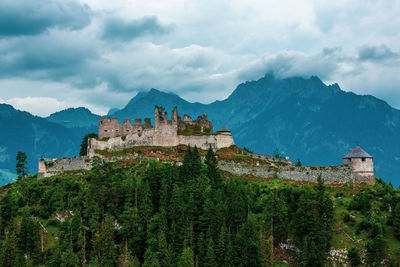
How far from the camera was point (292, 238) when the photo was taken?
6881 centimetres

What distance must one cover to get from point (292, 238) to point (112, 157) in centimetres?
4054

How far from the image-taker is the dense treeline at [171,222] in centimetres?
6288

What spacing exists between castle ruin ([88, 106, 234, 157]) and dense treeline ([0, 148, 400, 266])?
1907 centimetres

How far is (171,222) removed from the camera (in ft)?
221

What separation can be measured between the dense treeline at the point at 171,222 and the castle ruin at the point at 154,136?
1907 cm

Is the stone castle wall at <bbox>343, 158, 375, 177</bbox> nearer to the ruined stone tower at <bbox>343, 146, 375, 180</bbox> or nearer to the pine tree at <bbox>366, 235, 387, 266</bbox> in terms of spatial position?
the ruined stone tower at <bbox>343, 146, 375, 180</bbox>

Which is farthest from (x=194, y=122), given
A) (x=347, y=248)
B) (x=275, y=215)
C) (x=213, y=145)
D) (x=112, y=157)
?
(x=347, y=248)

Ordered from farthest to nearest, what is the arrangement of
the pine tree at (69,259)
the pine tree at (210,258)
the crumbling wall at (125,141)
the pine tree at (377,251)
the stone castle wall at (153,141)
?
1. the stone castle wall at (153,141)
2. the crumbling wall at (125,141)
3. the pine tree at (69,259)
4. the pine tree at (210,258)
5. the pine tree at (377,251)

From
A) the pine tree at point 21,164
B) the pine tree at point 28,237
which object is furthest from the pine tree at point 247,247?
the pine tree at point 21,164

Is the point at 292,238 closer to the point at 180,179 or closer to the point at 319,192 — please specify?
the point at 319,192

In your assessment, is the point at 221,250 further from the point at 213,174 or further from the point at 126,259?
the point at 213,174

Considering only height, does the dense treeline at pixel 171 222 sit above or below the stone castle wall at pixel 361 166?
below

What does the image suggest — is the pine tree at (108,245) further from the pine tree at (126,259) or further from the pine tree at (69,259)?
the pine tree at (69,259)

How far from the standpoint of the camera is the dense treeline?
206 ft
